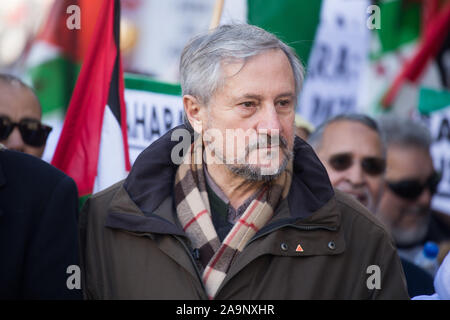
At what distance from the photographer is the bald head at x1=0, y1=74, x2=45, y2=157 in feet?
12.5

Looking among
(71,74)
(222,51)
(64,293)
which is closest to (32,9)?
(71,74)

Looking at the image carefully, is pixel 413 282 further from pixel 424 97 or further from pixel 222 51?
pixel 424 97

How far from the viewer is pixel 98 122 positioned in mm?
4008

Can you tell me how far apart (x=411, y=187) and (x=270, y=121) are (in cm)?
285

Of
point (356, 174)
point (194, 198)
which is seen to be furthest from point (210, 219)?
point (356, 174)

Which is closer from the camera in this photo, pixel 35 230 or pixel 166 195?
pixel 35 230

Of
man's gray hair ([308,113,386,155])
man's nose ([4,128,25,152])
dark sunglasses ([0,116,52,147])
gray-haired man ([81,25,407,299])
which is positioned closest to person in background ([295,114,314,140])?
man's gray hair ([308,113,386,155])

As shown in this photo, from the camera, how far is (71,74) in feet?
16.2

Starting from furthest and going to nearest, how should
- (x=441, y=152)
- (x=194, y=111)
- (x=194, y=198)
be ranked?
(x=441, y=152), (x=194, y=111), (x=194, y=198)

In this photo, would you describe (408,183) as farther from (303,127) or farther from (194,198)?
(194,198)

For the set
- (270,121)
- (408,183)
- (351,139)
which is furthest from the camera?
(408,183)

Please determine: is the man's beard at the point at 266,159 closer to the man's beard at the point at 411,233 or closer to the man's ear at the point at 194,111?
the man's ear at the point at 194,111

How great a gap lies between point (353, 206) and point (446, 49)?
4003 mm

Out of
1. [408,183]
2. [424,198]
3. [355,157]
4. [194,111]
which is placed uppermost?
[194,111]
